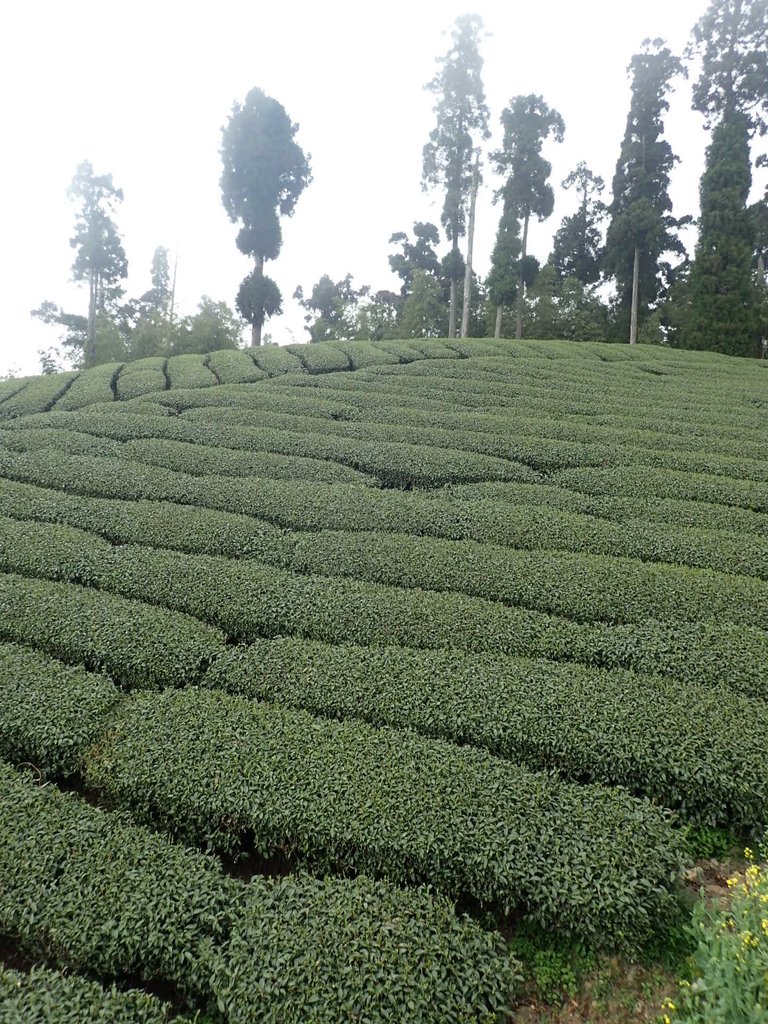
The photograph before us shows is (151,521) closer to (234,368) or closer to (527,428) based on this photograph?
(527,428)

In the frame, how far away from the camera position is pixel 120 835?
4930mm

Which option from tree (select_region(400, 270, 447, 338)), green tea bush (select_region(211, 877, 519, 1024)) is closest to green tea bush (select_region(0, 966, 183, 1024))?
green tea bush (select_region(211, 877, 519, 1024))

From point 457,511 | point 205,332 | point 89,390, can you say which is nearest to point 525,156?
point 205,332

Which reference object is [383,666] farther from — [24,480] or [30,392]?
[30,392]

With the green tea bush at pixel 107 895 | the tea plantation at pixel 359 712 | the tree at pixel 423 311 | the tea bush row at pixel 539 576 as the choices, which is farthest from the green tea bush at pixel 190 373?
the tree at pixel 423 311

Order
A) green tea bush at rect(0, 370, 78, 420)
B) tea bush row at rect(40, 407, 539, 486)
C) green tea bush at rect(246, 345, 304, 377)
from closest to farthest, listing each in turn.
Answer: tea bush row at rect(40, 407, 539, 486), green tea bush at rect(0, 370, 78, 420), green tea bush at rect(246, 345, 304, 377)

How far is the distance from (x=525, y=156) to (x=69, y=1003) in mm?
36246

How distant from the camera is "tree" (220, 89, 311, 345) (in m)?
30.5

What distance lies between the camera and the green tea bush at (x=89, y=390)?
16458 mm

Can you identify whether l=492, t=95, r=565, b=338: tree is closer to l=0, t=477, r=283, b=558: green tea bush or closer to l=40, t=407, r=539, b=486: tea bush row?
l=40, t=407, r=539, b=486: tea bush row

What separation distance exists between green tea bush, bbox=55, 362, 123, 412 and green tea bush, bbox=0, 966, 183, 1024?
559 inches

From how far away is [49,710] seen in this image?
6.11 metres

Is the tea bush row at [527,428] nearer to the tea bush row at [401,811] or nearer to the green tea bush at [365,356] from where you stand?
the green tea bush at [365,356]

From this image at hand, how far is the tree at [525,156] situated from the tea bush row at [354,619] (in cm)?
2704
